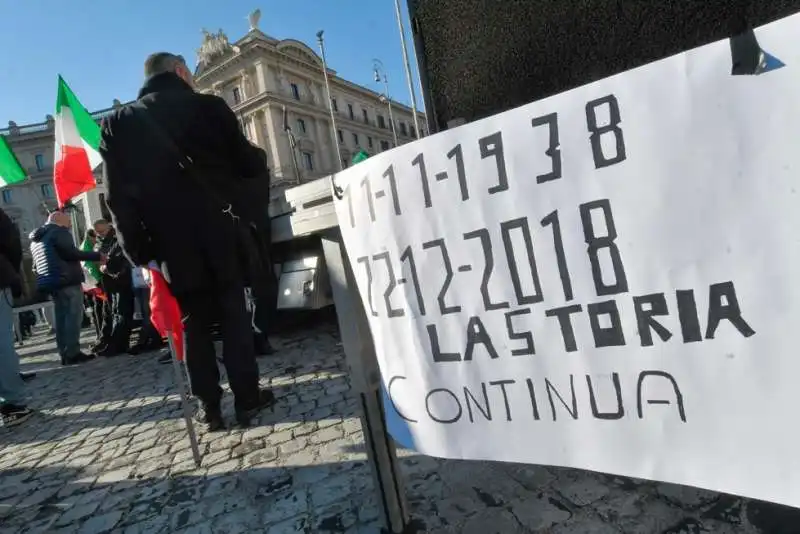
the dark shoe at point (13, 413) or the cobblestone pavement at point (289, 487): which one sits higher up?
the dark shoe at point (13, 413)

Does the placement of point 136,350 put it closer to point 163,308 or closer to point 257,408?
point 257,408

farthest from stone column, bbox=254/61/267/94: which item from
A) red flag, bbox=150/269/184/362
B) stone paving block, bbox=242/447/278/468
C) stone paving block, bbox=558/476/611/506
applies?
stone paving block, bbox=558/476/611/506

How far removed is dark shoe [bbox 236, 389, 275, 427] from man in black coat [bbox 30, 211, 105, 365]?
12.7 feet

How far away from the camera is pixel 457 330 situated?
4.02 ft

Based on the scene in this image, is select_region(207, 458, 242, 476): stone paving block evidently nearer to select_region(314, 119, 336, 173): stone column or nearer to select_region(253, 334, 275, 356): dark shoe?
select_region(253, 334, 275, 356): dark shoe

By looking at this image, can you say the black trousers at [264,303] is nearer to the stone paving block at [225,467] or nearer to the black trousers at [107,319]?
the stone paving block at [225,467]

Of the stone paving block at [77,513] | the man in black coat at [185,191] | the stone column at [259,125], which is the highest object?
the stone column at [259,125]

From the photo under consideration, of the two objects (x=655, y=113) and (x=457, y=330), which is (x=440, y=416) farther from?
(x=655, y=113)

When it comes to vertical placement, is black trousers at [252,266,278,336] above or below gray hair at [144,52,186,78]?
below

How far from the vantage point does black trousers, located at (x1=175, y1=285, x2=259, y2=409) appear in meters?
2.83

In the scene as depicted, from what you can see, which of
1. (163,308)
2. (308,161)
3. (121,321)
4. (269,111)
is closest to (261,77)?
(269,111)

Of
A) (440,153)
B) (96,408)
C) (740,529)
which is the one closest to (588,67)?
(440,153)

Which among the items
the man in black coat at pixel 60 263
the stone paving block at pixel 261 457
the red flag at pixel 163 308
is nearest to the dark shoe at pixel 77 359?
the man in black coat at pixel 60 263

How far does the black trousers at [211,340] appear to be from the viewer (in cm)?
283
